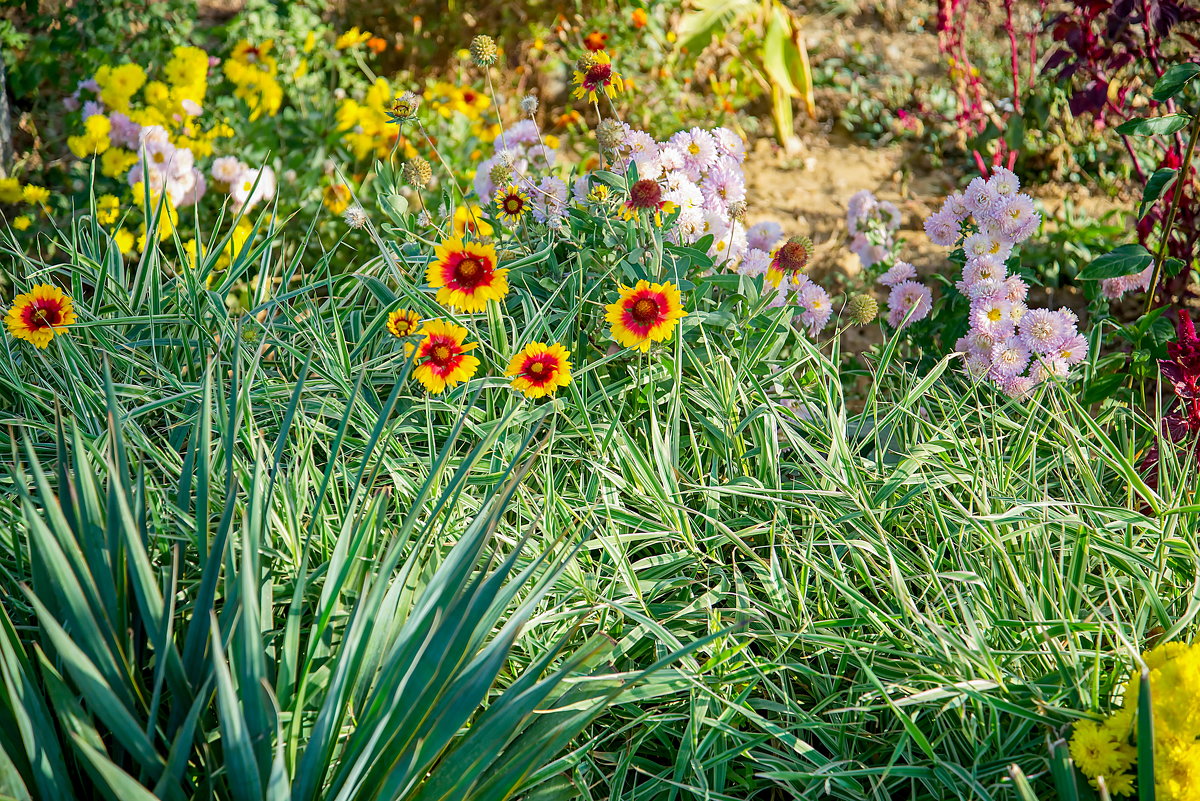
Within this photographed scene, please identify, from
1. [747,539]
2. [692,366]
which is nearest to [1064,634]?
[747,539]

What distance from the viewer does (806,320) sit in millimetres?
2391

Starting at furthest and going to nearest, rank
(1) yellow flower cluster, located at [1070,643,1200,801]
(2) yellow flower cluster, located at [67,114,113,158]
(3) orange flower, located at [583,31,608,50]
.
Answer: (3) orange flower, located at [583,31,608,50], (2) yellow flower cluster, located at [67,114,113,158], (1) yellow flower cluster, located at [1070,643,1200,801]

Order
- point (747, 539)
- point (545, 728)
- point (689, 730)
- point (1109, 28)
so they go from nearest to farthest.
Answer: point (545, 728)
point (689, 730)
point (747, 539)
point (1109, 28)

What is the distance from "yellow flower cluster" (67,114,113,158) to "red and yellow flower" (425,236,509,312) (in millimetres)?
1739

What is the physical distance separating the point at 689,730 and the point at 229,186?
2.37 m

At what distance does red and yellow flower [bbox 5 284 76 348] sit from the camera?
2.07 metres

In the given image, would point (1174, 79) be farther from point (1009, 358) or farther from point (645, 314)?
point (645, 314)

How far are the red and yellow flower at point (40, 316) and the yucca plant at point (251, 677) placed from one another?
30.6 inches

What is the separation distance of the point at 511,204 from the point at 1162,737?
166 centimetres

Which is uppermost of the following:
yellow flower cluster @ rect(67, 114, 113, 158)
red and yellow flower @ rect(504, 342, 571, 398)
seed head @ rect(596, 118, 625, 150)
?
seed head @ rect(596, 118, 625, 150)

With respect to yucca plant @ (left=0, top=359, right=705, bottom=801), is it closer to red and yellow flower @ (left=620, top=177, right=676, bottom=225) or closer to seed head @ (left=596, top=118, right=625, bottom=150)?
red and yellow flower @ (left=620, top=177, right=676, bottom=225)

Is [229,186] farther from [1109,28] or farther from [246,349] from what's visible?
[1109,28]

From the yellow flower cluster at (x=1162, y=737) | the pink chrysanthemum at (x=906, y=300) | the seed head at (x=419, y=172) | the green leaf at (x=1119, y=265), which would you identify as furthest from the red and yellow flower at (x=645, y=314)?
the green leaf at (x=1119, y=265)

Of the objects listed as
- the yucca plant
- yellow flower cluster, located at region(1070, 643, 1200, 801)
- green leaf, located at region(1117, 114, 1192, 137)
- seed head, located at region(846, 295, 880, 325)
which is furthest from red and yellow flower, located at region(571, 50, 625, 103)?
yellow flower cluster, located at region(1070, 643, 1200, 801)
